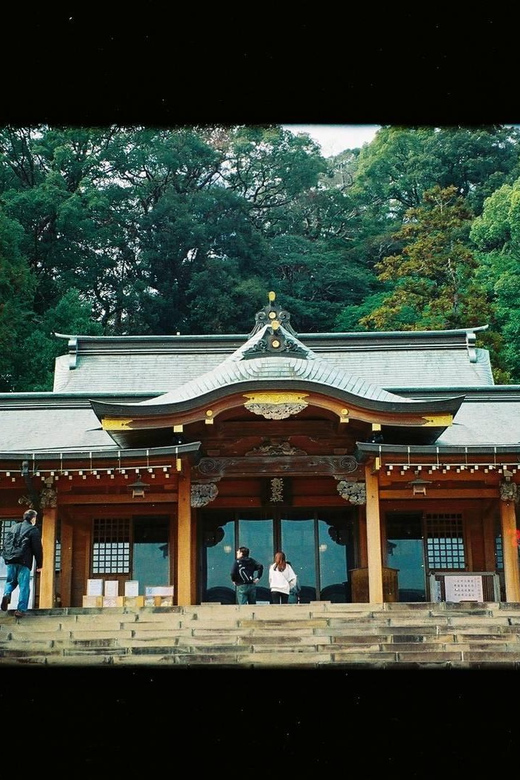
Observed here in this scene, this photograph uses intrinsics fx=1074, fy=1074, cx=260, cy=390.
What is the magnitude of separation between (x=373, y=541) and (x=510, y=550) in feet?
7.84

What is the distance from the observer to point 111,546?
19.5m

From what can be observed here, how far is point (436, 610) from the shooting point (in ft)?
48.8

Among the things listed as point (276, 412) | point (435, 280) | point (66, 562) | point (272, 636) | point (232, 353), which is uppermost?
point (435, 280)

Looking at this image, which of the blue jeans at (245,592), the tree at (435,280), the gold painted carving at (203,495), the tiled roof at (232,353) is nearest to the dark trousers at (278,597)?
the blue jeans at (245,592)

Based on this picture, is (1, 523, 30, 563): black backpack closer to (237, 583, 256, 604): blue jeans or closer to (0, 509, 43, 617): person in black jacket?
(0, 509, 43, 617): person in black jacket

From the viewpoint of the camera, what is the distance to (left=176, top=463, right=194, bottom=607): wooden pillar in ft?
55.8

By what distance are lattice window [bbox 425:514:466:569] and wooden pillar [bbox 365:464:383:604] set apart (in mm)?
2491

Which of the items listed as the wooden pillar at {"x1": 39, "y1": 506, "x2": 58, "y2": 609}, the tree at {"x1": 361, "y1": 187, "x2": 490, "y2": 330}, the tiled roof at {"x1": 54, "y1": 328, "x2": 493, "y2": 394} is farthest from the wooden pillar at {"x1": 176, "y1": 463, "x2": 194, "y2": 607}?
the tree at {"x1": 361, "y1": 187, "x2": 490, "y2": 330}

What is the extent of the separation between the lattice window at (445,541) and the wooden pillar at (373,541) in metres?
2.49

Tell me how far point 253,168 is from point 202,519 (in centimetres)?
3396

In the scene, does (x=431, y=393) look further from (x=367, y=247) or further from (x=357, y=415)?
(x=367, y=247)

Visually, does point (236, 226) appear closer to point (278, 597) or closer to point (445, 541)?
point (445, 541)

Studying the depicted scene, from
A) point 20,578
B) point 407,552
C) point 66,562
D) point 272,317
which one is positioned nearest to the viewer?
point 20,578

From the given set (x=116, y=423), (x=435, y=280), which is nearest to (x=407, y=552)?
(x=116, y=423)
